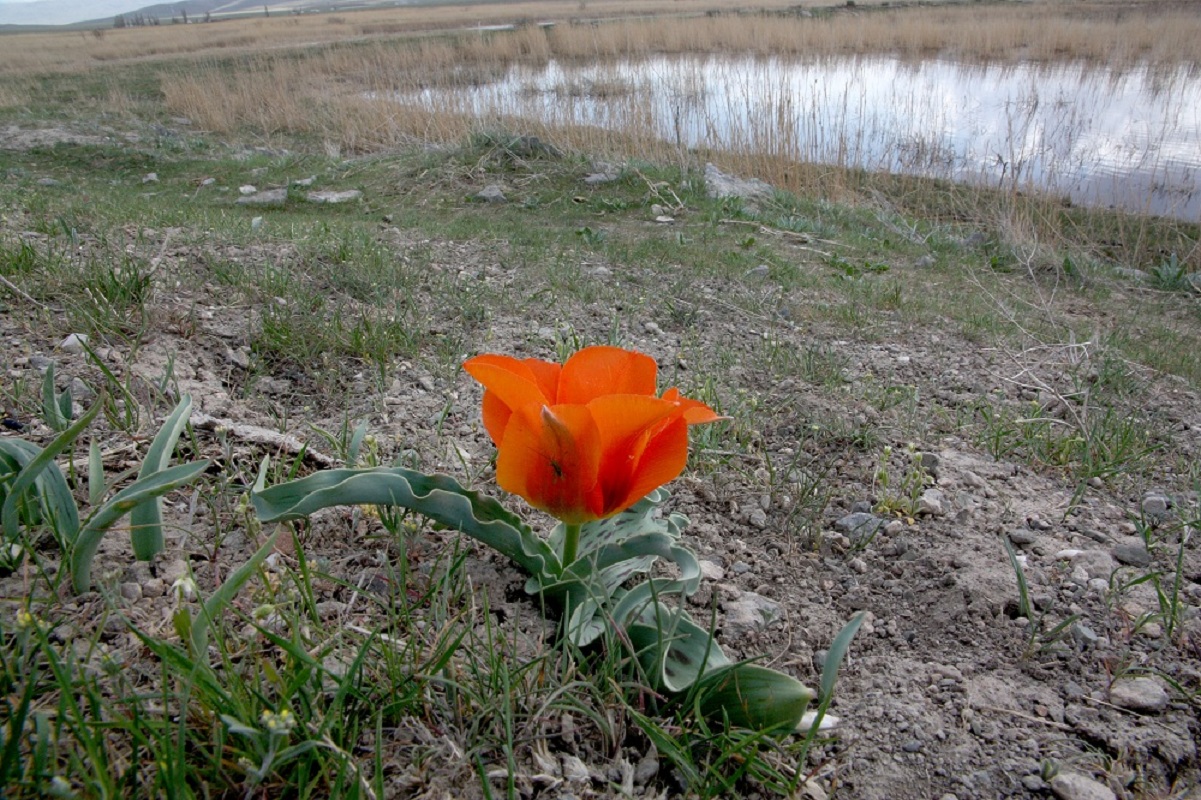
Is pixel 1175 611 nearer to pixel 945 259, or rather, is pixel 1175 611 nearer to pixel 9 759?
pixel 9 759

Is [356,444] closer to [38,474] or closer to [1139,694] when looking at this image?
[38,474]

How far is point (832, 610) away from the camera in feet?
5.09

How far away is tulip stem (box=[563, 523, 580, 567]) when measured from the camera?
3.99ft

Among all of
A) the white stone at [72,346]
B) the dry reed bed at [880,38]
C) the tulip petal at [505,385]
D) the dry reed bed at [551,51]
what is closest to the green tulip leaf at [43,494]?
the tulip petal at [505,385]

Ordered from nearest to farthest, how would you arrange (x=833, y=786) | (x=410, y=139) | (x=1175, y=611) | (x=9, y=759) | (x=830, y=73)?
(x=9, y=759)
(x=833, y=786)
(x=1175, y=611)
(x=410, y=139)
(x=830, y=73)

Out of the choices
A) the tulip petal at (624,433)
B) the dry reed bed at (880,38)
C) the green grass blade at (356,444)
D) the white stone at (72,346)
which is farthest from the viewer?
the dry reed bed at (880,38)

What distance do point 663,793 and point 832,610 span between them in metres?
0.65

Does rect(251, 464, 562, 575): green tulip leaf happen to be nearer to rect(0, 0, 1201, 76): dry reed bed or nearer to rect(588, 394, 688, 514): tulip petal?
rect(588, 394, 688, 514): tulip petal

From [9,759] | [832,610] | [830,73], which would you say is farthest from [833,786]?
[830,73]

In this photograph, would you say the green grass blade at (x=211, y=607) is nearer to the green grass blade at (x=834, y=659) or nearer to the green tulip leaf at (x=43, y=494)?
the green tulip leaf at (x=43, y=494)

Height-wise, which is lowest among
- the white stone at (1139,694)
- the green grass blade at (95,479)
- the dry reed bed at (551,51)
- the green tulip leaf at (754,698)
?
the white stone at (1139,694)

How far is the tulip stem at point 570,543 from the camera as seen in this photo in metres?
1.22

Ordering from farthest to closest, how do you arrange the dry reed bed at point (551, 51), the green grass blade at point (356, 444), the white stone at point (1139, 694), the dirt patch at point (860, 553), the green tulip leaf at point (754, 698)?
the dry reed bed at point (551, 51) → the green grass blade at point (356, 444) → the white stone at point (1139, 694) → the dirt patch at point (860, 553) → the green tulip leaf at point (754, 698)

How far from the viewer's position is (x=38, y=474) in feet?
3.67
